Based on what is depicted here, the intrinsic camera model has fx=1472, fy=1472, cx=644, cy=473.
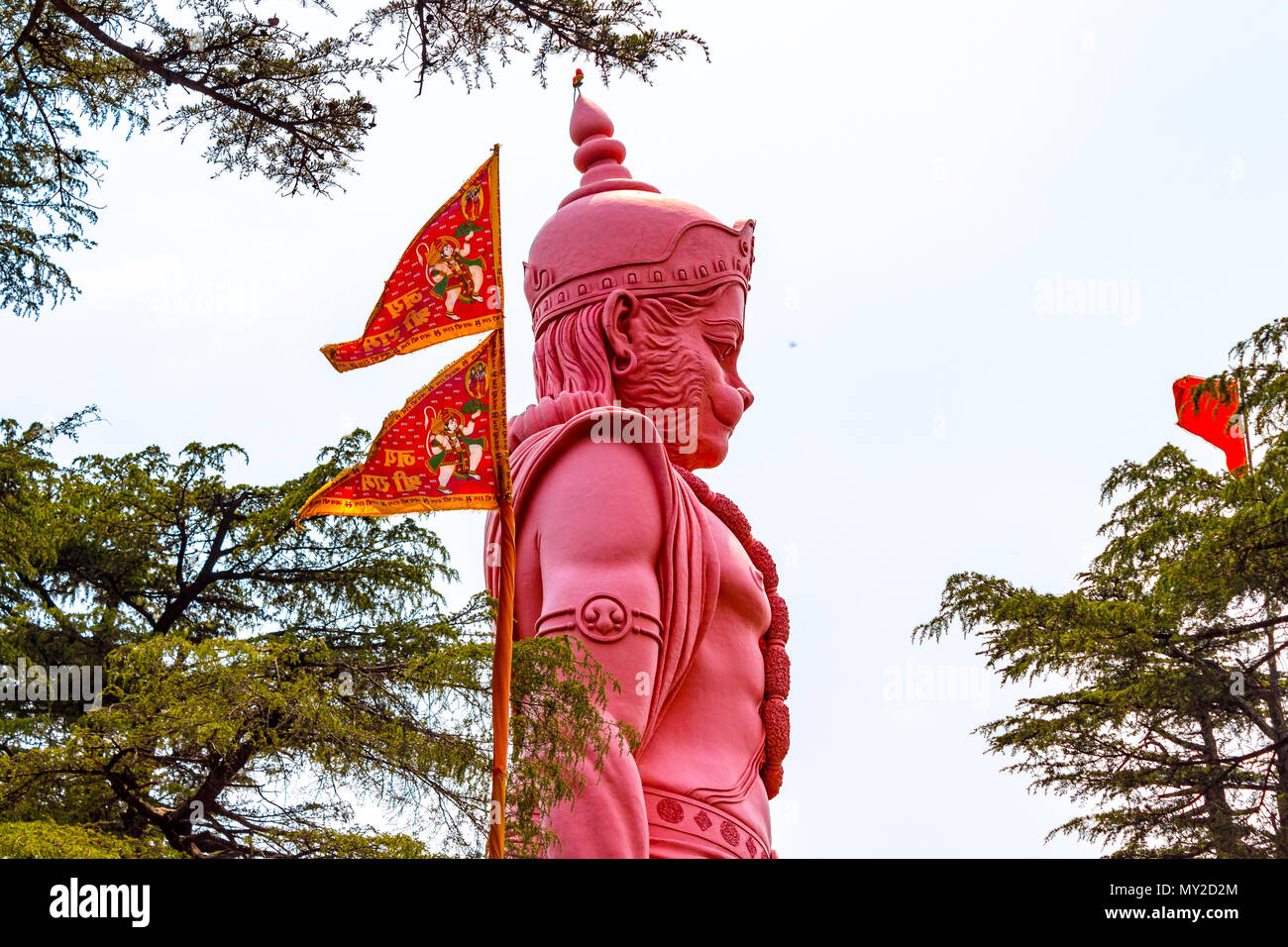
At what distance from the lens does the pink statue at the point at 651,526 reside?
5406 mm

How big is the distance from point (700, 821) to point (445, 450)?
186 centimetres

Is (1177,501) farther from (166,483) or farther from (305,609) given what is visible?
(166,483)

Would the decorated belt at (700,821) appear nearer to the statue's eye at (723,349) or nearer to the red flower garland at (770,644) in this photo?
the red flower garland at (770,644)

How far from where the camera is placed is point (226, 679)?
500cm

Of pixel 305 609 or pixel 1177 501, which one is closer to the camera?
pixel 305 609

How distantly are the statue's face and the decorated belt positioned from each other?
1.59 metres

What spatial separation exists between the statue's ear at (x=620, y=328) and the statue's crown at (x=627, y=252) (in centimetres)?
7

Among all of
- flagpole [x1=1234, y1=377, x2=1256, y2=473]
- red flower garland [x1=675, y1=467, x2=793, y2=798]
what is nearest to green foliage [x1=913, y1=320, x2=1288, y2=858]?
flagpole [x1=1234, y1=377, x2=1256, y2=473]

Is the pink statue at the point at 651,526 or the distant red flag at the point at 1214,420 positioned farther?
the distant red flag at the point at 1214,420

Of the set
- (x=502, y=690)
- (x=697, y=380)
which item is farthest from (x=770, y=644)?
(x=502, y=690)
